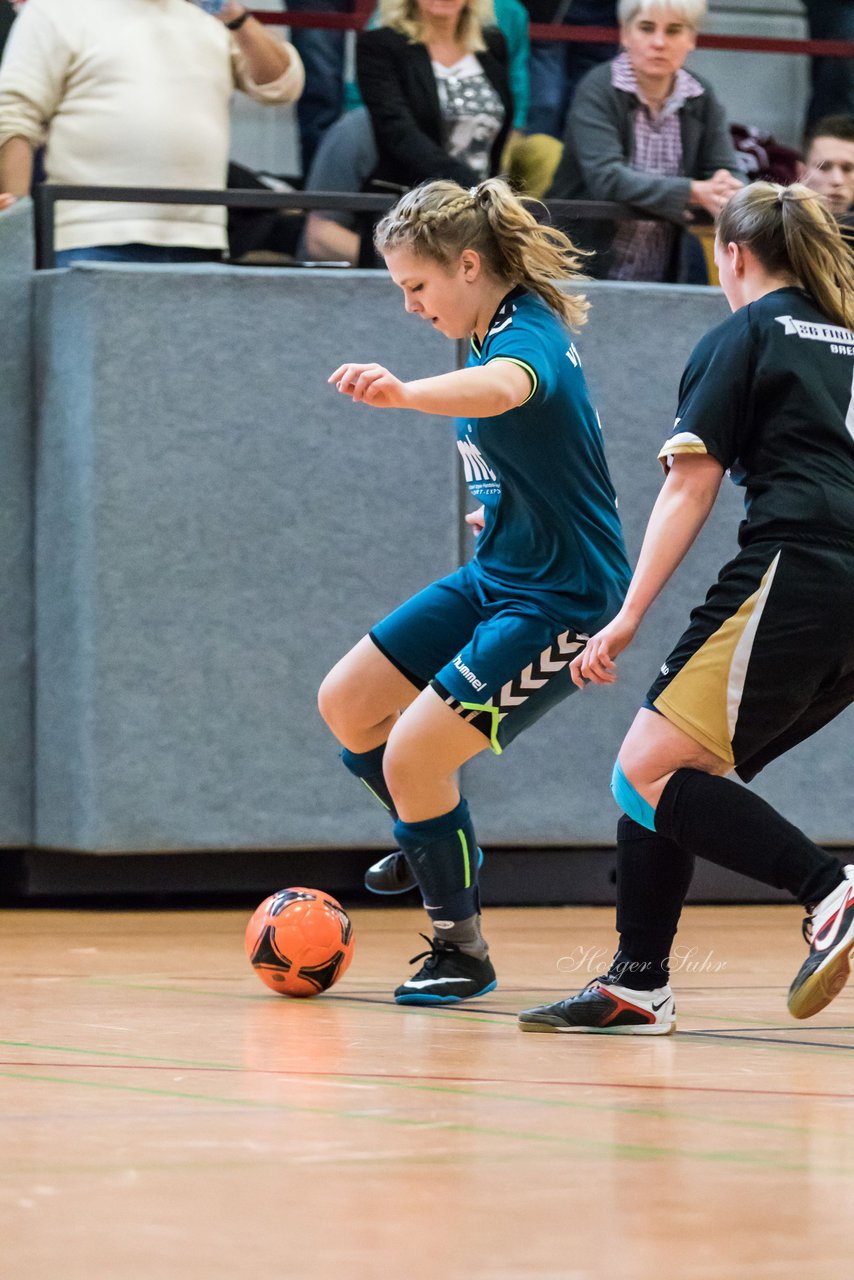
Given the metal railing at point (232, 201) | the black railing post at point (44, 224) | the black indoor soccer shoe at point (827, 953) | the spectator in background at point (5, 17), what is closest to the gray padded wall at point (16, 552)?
the black railing post at point (44, 224)

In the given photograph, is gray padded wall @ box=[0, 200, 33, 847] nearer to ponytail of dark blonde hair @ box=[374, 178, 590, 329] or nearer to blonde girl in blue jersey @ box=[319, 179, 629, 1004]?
blonde girl in blue jersey @ box=[319, 179, 629, 1004]

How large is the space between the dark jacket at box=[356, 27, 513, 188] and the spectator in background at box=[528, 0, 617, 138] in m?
0.87

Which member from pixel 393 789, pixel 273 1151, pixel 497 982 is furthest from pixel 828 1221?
pixel 497 982

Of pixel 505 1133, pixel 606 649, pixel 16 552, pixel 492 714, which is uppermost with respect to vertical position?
pixel 606 649

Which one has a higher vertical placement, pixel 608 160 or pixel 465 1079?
pixel 608 160

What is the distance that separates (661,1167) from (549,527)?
1.96m

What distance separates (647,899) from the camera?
376 centimetres

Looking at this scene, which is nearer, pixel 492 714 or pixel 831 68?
pixel 492 714

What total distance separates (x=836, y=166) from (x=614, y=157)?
90 centimetres

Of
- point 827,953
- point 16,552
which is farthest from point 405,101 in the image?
point 827,953

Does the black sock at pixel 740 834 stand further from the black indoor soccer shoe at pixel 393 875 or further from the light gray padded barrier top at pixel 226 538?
the light gray padded barrier top at pixel 226 538

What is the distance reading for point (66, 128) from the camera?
6.35 metres

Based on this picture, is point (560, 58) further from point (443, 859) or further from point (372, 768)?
point (443, 859)

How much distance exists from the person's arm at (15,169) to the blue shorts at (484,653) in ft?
9.16
